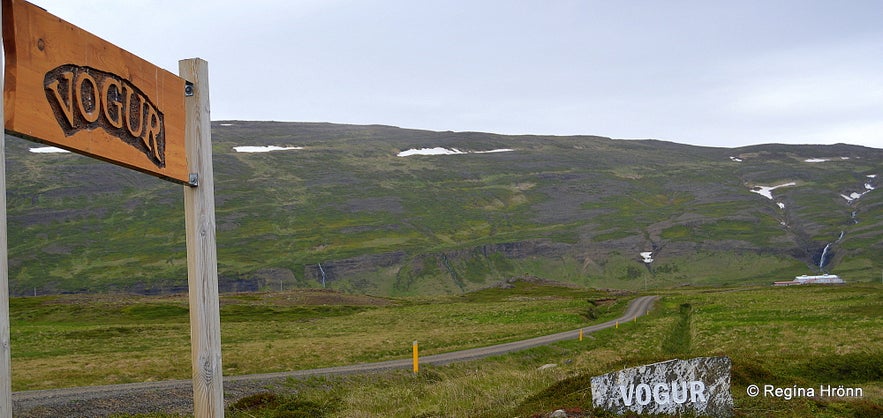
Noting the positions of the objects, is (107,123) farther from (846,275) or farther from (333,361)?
(846,275)

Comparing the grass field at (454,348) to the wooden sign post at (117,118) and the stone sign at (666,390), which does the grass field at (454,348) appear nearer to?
the stone sign at (666,390)

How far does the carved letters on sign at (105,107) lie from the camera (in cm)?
517

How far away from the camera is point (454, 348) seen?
38.6 metres

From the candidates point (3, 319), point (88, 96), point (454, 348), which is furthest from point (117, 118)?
point (454, 348)

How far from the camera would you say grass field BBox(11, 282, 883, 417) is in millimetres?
13766

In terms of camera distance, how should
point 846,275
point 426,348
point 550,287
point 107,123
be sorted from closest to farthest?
point 107,123, point 426,348, point 550,287, point 846,275

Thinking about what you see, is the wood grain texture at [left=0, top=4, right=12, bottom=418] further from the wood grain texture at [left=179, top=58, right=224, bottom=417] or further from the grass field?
the grass field

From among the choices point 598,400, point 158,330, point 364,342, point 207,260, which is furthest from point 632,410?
point 158,330

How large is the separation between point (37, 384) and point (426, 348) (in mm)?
19911

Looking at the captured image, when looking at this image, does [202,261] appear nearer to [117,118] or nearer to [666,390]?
[117,118]

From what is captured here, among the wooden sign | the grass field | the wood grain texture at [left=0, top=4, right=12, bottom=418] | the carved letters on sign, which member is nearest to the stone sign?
the grass field

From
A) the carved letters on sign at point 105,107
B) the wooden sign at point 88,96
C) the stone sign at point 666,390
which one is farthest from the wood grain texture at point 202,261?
the stone sign at point 666,390

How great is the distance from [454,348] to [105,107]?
112 ft

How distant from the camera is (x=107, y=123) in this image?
18.3ft
